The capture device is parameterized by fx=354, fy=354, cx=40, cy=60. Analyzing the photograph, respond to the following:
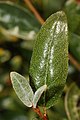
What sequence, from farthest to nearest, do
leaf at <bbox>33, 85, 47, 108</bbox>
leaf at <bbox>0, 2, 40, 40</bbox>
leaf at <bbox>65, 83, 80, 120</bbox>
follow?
leaf at <bbox>0, 2, 40, 40</bbox>, leaf at <bbox>65, 83, 80, 120</bbox>, leaf at <bbox>33, 85, 47, 108</bbox>

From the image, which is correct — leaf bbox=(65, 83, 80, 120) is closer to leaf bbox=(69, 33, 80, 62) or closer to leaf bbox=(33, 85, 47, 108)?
leaf bbox=(69, 33, 80, 62)

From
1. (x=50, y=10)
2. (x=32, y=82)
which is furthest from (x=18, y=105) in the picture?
(x=32, y=82)

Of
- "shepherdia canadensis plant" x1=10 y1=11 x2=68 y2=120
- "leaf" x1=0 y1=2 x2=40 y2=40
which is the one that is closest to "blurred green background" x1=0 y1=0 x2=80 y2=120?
"leaf" x1=0 y1=2 x2=40 y2=40

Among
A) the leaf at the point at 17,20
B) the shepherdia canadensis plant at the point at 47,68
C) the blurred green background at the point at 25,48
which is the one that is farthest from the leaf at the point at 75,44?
the shepherdia canadensis plant at the point at 47,68

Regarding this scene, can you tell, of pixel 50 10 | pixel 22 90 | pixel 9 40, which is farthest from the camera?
pixel 9 40

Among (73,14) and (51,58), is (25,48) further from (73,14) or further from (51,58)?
(51,58)

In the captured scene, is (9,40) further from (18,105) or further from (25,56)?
(18,105)

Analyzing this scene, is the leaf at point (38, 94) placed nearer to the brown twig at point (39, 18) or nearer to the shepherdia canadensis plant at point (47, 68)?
the shepherdia canadensis plant at point (47, 68)
